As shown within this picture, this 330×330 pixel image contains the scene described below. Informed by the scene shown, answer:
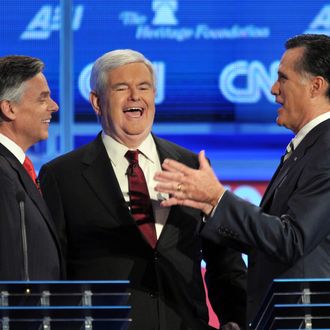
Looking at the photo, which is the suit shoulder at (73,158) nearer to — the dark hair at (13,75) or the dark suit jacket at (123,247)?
the dark suit jacket at (123,247)

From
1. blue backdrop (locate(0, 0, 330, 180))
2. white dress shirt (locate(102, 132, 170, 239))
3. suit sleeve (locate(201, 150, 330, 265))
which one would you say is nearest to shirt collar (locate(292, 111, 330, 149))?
suit sleeve (locate(201, 150, 330, 265))

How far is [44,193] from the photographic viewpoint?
11.2 ft

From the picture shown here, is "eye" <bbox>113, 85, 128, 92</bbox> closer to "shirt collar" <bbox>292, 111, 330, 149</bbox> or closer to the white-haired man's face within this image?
the white-haired man's face

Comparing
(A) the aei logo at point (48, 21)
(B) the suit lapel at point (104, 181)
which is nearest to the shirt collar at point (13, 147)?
(B) the suit lapel at point (104, 181)

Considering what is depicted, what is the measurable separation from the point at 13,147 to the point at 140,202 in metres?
0.45

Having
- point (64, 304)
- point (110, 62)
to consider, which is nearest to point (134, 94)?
point (110, 62)

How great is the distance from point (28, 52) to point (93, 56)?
38 cm

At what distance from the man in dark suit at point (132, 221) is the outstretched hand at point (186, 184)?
0.50m

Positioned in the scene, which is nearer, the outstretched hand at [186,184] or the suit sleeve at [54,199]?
the outstretched hand at [186,184]

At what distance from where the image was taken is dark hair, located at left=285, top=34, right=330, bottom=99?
317 centimetres

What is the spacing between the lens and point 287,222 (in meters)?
2.88

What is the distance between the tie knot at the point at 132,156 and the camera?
3.45 meters

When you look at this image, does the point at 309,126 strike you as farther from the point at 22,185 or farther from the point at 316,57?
the point at 22,185

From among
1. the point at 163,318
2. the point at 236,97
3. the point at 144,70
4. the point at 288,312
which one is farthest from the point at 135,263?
the point at 236,97
